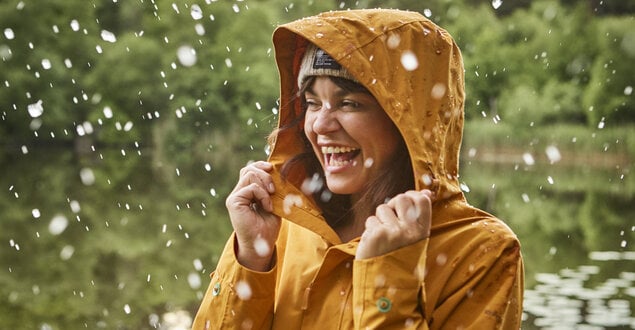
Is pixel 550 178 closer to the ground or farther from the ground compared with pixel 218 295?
closer to the ground

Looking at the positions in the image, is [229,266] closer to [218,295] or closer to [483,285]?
[218,295]

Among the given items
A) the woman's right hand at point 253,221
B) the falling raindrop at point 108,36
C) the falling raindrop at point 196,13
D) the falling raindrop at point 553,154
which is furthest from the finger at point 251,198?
the falling raindrop at point 196,13

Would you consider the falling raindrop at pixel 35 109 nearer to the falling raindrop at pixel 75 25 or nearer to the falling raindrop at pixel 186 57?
the falling raindrop at pixel 75 25

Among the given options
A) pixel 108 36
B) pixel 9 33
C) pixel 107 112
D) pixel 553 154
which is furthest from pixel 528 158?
pixel 9 33

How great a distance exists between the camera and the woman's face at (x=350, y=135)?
7.47 ft

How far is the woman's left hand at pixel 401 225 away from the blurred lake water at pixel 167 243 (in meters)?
9.25

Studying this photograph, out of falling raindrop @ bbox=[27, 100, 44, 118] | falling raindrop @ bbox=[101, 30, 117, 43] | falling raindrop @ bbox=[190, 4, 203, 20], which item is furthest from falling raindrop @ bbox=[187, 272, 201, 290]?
falling raindrop @ bbox=[190, 4, 203, 20]

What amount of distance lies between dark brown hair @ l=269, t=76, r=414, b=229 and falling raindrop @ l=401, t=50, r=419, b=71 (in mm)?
123

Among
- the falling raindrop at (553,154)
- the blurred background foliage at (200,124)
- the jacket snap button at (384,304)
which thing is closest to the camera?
the jacket snap button at (384,304)

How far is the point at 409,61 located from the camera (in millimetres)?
2305

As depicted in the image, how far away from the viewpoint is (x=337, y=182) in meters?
2.31

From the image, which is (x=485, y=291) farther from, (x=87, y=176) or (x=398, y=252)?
(x=87, y=176)

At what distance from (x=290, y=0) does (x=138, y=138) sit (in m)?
13.2

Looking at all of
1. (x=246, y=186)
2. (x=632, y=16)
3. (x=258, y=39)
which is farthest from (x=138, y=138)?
(x=246, y=186)
